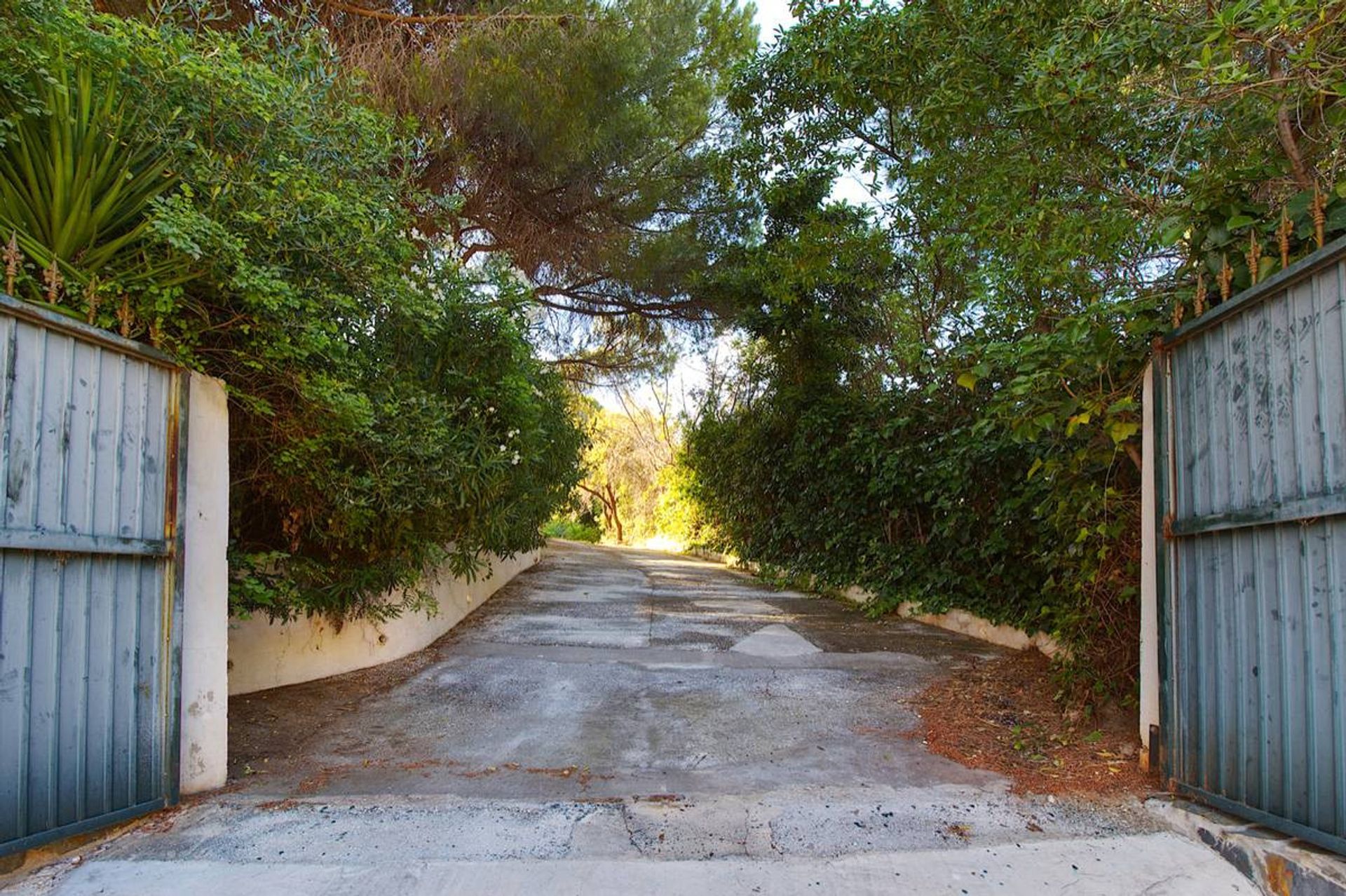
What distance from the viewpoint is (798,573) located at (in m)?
11.1

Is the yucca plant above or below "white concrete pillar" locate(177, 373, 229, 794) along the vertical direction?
above

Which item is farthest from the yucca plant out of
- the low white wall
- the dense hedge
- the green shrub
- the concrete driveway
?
the green shrub

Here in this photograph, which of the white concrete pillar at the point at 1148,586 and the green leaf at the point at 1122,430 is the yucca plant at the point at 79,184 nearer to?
the green leaf at the point at 1122,430

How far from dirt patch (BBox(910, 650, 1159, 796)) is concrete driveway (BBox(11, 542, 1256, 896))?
6.9 inches

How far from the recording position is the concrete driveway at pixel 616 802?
2.88 meters

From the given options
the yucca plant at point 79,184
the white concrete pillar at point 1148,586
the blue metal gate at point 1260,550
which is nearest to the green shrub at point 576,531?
the yucca plant at point 79,184

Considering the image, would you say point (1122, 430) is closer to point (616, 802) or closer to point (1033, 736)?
point (1033, 736)

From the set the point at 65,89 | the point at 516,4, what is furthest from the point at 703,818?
the point at 516,4

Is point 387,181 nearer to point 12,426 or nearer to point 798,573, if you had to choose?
point 12,426

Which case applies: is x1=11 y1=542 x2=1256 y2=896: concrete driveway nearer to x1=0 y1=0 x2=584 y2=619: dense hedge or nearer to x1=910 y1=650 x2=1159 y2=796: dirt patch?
x1=910 y1=650 x2=1159 y2=796: dirt patch

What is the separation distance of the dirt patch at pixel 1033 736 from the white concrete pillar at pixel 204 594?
3751 millimetres

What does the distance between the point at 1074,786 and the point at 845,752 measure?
44.8 inches

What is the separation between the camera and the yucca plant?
317 centimetres

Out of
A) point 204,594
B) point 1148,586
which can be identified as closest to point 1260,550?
point 1148,586
